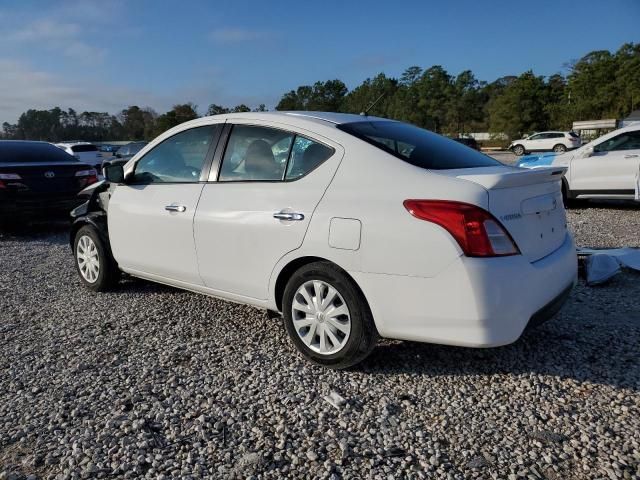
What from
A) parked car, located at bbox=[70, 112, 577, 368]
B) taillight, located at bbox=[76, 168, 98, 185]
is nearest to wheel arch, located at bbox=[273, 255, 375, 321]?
parked car, located at bbox=[70, 112, 577, 368]

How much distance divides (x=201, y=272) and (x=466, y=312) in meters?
2.02

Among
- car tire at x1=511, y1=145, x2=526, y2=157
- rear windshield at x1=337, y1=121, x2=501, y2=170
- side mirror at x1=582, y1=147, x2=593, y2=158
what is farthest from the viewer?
car tire at x1=511, y1=145, x2=526, y2=157

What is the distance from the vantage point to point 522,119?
5541 cm

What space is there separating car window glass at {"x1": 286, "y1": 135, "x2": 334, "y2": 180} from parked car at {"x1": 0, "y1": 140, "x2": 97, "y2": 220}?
6.20 meters

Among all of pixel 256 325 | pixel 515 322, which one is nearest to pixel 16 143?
pixel 256 325

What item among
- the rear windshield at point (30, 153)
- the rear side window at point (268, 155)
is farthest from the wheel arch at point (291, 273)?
the rear windshield at point (30, 153)

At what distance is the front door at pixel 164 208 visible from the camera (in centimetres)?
397

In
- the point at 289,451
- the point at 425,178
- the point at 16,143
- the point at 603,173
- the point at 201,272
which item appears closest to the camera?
the point at 289,451

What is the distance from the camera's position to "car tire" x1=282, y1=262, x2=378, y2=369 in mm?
3053

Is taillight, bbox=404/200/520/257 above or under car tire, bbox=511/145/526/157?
above

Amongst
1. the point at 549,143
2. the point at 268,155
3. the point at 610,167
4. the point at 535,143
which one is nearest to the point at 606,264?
the point at 268,155

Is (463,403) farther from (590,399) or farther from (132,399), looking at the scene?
(132,399)

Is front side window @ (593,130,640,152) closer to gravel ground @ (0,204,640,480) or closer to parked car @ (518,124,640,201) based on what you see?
parked car @ (518,124,640,201)

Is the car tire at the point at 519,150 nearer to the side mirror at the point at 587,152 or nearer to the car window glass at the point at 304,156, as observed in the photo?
the side mirror at the point at 587,152
